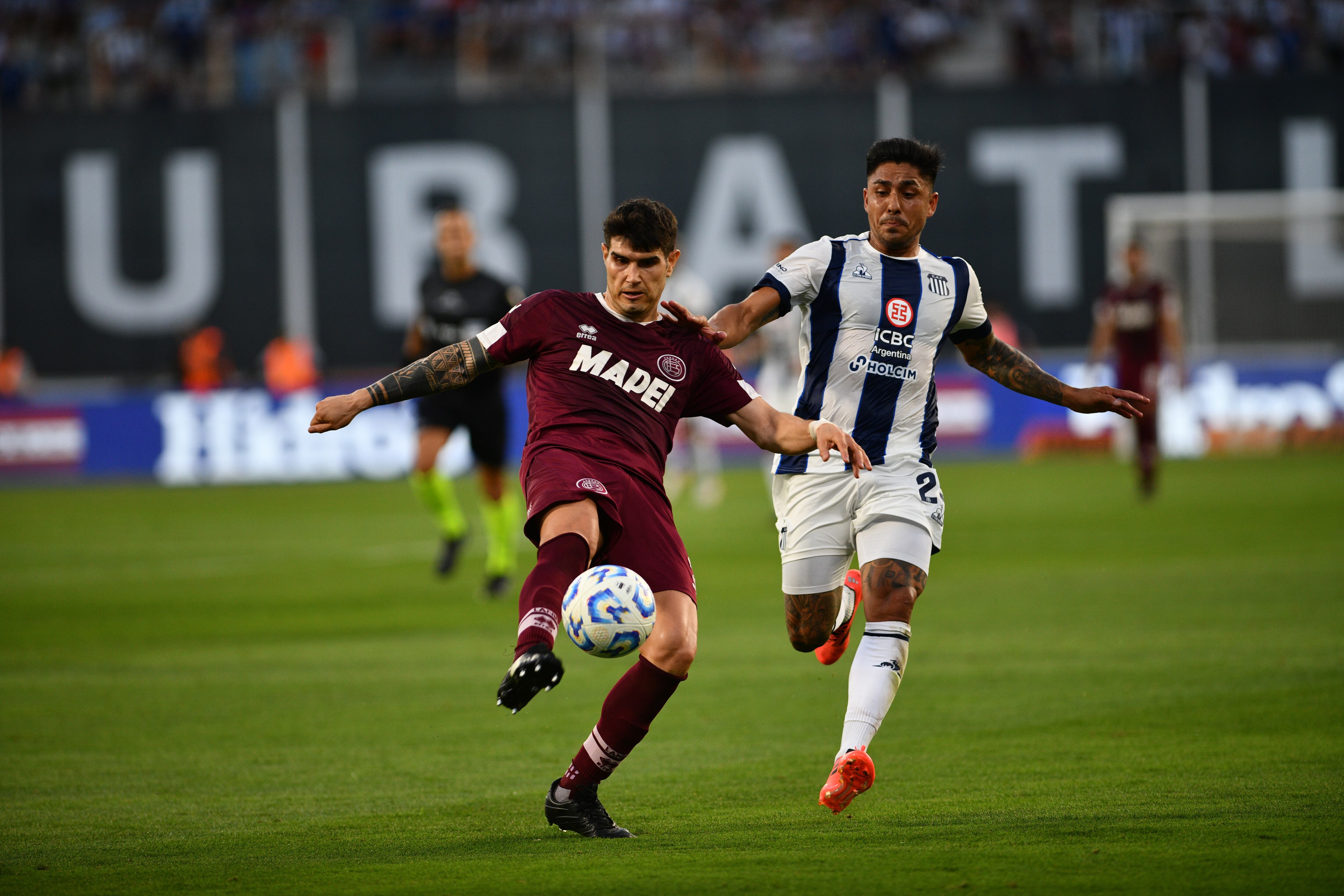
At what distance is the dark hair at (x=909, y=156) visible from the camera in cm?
616

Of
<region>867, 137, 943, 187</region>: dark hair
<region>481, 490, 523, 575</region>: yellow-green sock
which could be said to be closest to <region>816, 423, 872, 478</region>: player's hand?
<region>867, 137, 943, 187</region>: dark hair

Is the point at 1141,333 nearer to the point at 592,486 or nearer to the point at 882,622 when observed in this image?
the point at 882,622

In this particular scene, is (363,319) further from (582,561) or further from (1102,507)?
(582,561)

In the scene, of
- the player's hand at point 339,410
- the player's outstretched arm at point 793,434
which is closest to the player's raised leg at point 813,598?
the player's outstretched arm at point 793,434

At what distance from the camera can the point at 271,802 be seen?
596cm

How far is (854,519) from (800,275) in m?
0.98

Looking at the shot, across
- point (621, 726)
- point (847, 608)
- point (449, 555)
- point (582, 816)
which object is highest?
point (847, 608)

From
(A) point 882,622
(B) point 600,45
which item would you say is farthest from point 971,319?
(B) point 600,45

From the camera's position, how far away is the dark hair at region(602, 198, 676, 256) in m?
5.40

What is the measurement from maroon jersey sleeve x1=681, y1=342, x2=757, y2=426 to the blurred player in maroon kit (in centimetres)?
1226

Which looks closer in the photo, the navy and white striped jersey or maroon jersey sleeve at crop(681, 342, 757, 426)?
maroon jersey sleeve at crop(681, 342, 757, 426)

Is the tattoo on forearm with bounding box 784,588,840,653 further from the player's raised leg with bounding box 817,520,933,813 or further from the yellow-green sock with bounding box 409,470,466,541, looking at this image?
the yellow-green sock with bounding box 409,470,466,541

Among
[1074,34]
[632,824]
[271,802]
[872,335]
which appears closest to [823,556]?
[872,335]

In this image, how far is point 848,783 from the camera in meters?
5.34
